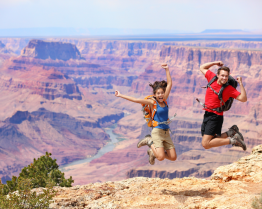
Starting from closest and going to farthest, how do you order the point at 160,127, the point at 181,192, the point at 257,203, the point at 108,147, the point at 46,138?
the point at 257,203, the point at 160,127, the point at 181,192, the point at 108,147, the point at 46,138

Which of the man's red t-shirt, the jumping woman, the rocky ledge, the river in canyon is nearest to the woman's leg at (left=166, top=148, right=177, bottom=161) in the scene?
the jumping woman

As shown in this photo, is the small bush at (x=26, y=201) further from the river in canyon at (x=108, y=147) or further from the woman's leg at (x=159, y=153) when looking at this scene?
the river in canyon at (x=108, y=147)

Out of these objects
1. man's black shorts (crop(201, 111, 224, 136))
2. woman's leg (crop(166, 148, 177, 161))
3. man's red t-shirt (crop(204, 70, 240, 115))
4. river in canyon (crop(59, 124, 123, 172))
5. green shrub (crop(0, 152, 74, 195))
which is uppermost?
man's red t-shirt (crop(204, 70, 240, 115))

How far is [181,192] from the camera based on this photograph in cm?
1030

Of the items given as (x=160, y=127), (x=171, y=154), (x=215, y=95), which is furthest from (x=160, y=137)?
(x=215, y=95)

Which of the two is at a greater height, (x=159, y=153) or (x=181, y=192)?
(x=159, y=153)

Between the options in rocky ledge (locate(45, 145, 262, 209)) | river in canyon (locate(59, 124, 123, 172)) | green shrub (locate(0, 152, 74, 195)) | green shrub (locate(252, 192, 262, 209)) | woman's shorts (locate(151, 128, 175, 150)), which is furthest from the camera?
river in canyon (locate(59, 124, 123, 172))

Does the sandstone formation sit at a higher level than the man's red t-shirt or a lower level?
lower

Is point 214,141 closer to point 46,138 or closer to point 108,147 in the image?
point 108,147

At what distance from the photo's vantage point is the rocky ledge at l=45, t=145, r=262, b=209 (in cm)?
889

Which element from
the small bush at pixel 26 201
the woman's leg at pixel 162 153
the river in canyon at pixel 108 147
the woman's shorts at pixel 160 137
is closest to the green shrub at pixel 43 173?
the small bush at pixel 26 201

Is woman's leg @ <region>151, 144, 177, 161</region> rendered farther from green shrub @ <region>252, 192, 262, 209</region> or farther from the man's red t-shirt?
green shrub @ <region>252, 192, 262, 209</region>

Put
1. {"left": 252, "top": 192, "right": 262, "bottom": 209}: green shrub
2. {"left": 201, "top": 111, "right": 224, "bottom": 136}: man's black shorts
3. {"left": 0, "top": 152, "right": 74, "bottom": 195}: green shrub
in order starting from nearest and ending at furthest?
{"left": 252, "top": 192, "right": 262, "bottom": 209}: green shrub
{"left": 201, "top": 111, "right": 224, "bottom": 136}: man's black shorts
{"left": 0, "top": 152, "right": 74, "bottom": 195}: green shrub

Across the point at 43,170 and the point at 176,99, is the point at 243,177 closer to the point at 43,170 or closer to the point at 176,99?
the point at 43,170
